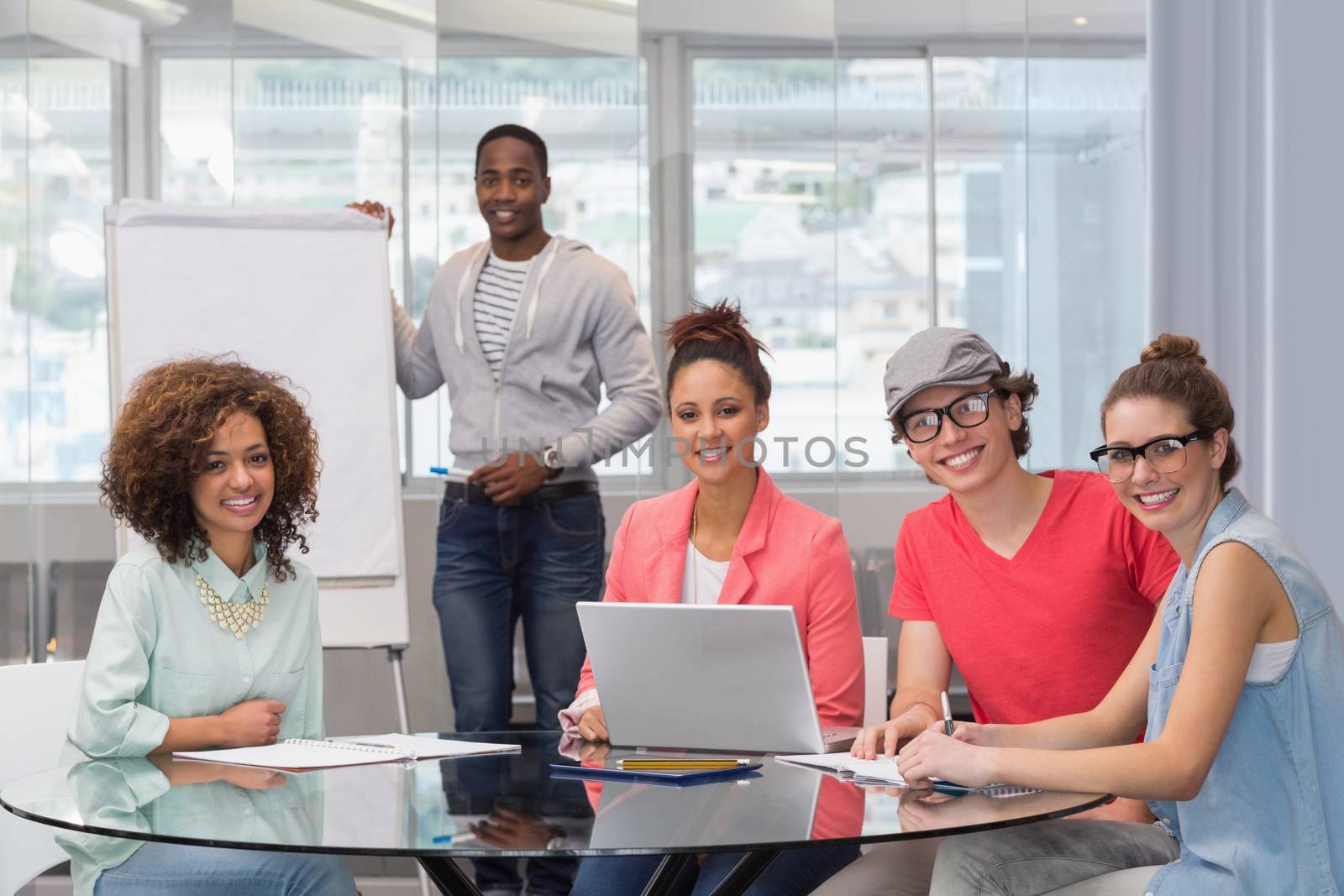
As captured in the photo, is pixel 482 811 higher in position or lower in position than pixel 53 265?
lower

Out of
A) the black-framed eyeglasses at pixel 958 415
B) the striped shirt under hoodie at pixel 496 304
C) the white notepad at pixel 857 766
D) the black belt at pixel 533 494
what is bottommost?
the white notepad at pixel 857 766

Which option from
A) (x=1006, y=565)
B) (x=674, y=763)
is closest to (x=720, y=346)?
(x=1006, y=565)

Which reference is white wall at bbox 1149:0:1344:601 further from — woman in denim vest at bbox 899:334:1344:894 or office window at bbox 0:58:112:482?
office window at bbox 0:58:112:482

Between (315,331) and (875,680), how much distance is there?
5.57 ft

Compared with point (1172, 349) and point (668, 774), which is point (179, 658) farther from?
point (1172, 349)

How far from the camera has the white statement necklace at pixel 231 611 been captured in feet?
6.86

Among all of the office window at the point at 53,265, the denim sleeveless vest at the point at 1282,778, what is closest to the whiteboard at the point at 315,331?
the office window at the point at 53,265

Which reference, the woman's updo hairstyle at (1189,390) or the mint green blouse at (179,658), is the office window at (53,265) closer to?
the mint green blouse at (179,658)

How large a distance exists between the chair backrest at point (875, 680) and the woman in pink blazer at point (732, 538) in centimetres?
29

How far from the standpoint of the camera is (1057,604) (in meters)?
2.15

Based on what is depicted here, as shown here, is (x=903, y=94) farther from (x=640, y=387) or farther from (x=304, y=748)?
(x=304, y=748)

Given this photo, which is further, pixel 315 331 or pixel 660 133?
pixel 660 133

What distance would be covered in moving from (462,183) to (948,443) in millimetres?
2286

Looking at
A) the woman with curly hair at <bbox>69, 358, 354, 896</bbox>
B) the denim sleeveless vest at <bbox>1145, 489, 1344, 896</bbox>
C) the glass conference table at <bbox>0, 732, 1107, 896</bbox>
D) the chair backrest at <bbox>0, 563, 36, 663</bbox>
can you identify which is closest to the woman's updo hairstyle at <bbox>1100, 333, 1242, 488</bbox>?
the denim sleeveless vest at <bbox>1145, 489, 1344, 896</bbox>
